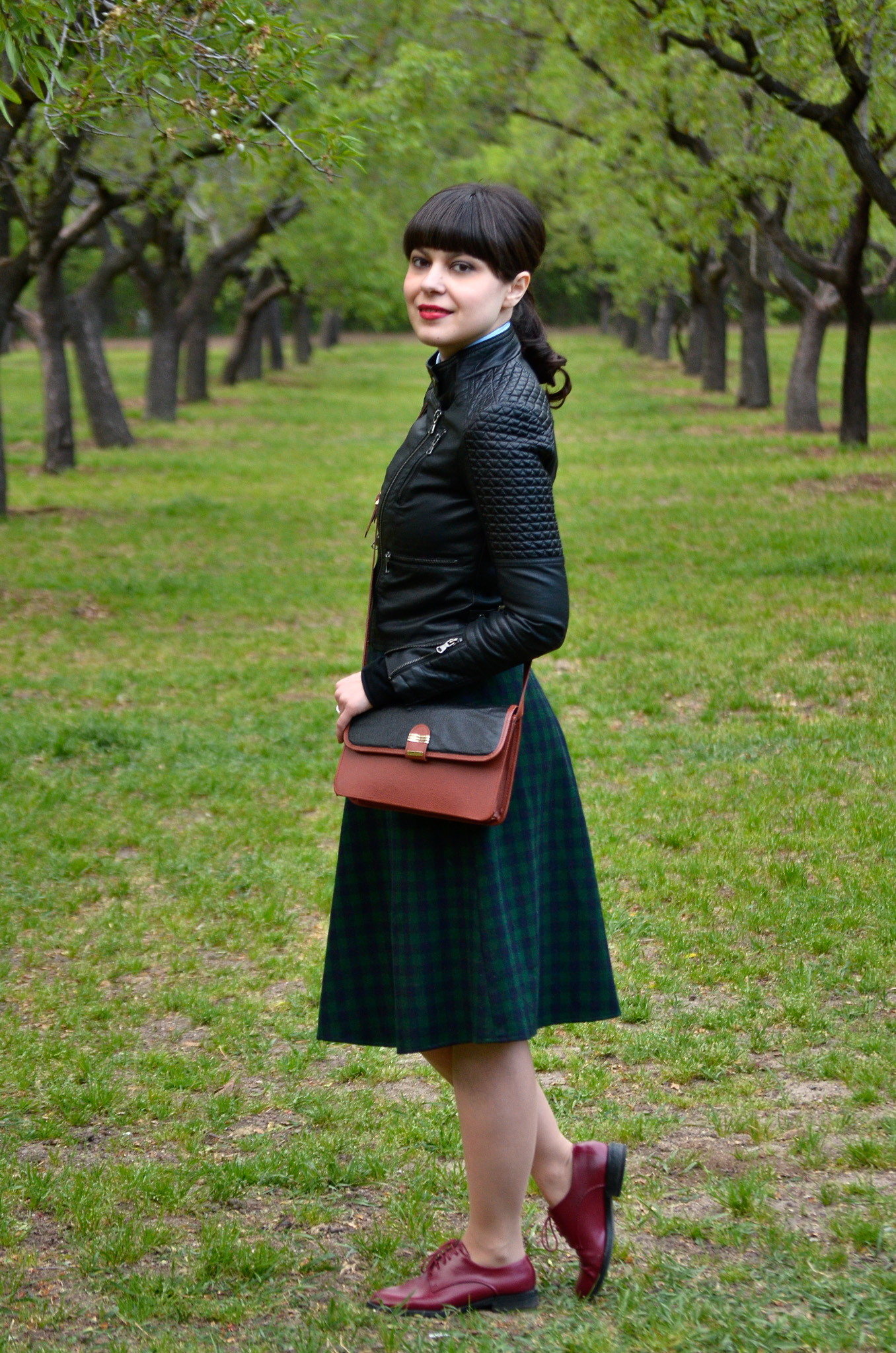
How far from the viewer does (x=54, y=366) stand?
16.5m

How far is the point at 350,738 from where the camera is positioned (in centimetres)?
251

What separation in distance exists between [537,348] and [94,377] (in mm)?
17807

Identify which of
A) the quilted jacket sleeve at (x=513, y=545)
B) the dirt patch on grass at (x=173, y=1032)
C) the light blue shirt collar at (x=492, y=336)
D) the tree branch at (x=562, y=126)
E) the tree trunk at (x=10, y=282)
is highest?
the tree branch at (x=562, y=126)

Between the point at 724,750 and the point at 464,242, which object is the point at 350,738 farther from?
the point at 724,750

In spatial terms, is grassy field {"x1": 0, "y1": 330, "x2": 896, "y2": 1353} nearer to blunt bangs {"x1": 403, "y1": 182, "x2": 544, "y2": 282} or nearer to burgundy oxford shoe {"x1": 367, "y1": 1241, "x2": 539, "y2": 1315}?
burgundy oxford shoe {"x1": 367, "y1": 1241, "x2": 539, "y2": 1315}

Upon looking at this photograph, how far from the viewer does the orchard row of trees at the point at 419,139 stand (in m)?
4.68

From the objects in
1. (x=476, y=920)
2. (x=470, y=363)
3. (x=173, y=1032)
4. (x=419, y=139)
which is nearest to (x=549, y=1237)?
(x=476, y=920)

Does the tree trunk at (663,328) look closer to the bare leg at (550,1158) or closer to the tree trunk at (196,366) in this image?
the tree trunk at (196,366)

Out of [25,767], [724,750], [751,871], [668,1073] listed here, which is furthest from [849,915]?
[25,767]

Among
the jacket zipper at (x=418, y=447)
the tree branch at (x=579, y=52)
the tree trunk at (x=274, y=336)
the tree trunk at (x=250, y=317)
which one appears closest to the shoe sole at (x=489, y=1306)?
the jacket zipper at (x=418, y=447)

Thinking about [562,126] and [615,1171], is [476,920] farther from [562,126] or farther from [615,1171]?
[562,126]

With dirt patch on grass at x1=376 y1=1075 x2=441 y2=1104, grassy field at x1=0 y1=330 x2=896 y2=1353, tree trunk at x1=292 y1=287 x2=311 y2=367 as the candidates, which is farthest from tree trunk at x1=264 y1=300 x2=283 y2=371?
dirt patch on grass at x1=376 y1=1075 x2=441 y2=1104

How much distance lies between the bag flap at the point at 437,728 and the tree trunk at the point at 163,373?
2173 cm

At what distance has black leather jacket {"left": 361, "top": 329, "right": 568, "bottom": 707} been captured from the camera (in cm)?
234
